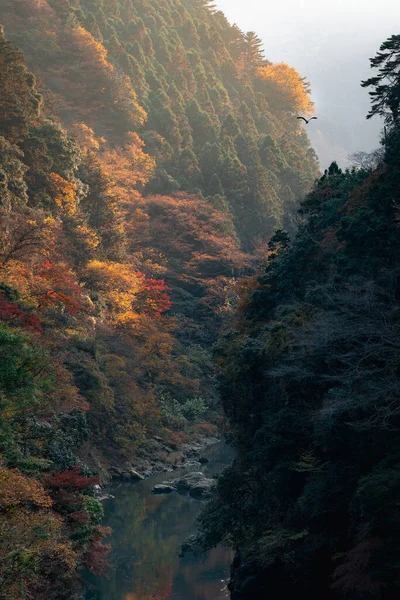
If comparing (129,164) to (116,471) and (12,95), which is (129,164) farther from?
(116,471)

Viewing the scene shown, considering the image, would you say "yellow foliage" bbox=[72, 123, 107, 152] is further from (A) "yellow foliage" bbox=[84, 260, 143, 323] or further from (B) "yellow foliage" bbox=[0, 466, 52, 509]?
(B) "yellow foliage" bbox=[0, 466, 52, 509]

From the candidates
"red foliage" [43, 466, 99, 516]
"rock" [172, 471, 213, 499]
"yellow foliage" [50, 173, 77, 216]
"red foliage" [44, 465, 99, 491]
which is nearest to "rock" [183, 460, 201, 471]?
"rock" [172, 471, 213, 499]

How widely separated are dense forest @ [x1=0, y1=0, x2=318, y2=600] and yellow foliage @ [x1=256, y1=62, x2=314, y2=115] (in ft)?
0.64

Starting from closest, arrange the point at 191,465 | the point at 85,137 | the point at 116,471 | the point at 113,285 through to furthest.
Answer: the point at 116,471, the point at 191,465, the point at 113,285, the point at 85,137

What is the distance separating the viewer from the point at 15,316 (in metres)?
25.6

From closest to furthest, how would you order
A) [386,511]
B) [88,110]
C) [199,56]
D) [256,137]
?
[386,511], [88,110], [256,137], [199,56]

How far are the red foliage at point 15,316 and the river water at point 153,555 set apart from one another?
958 centimetres

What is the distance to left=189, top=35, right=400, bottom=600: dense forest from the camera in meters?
17.0

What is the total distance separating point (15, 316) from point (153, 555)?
35.9 ft

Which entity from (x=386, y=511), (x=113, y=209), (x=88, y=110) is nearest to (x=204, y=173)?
(x=88, y=110)

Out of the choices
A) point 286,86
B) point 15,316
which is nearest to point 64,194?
point 15,316

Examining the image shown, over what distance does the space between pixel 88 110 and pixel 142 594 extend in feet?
159

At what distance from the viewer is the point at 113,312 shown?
45781mm

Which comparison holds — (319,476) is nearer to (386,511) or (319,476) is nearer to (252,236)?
(386,511)
